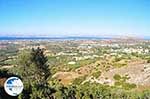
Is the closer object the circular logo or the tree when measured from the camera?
the circular logo

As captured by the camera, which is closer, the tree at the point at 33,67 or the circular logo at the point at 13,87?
the circular logo at the point at 13,87

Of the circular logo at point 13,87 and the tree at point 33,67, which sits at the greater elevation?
the circular logo at point 13,87

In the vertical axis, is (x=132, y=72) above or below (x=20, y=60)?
below

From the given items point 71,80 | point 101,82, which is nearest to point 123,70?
point 101,82

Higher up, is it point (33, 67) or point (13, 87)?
point (13, 87)

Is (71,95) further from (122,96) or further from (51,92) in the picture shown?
(122,96)

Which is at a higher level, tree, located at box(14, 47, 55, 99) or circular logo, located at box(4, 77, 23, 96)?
circular logo, located at box(4, 77, 23, 96)

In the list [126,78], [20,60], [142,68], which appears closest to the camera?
[20,60]

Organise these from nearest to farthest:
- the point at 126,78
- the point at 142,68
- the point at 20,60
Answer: the point at 20,60 → the point at 126,78 → the point at 142,68

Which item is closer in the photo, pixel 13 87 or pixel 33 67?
pixel 13 87

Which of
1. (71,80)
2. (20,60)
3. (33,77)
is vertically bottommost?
(71,80)

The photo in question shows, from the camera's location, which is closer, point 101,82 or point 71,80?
Result: point 101,82
